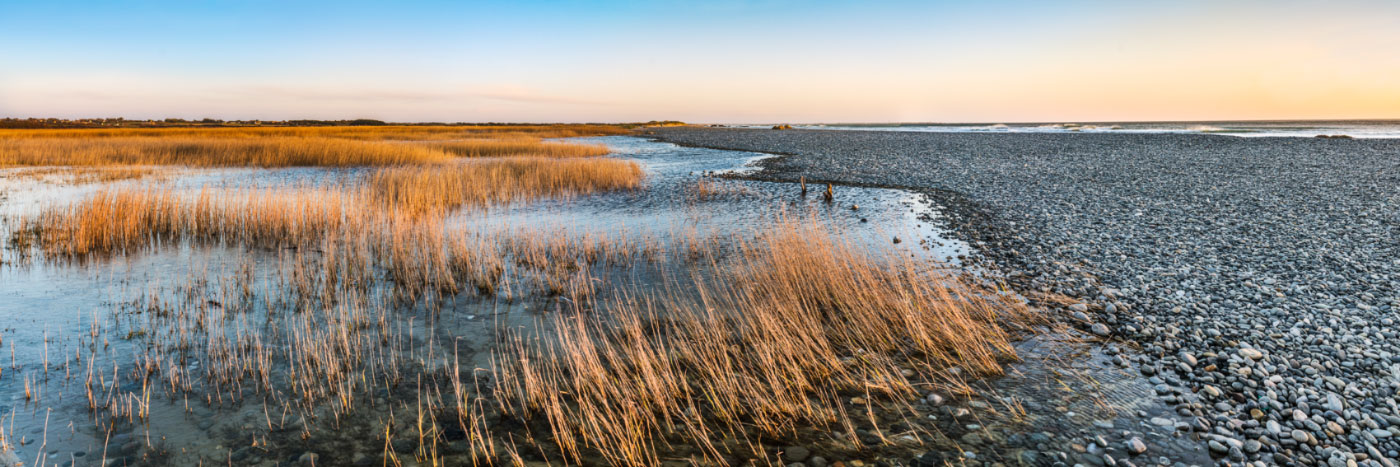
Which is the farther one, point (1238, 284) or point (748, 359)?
point (1238, 284)

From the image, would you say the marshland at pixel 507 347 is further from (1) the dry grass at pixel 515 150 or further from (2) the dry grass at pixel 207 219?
(1) the dry grass at pixel 515 150

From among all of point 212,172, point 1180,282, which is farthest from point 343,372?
point 212,172

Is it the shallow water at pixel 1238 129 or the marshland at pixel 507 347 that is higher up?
the shallow water at pixel 1238 129

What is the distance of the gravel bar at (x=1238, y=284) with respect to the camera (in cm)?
514

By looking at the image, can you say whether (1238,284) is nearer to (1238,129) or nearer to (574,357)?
(574,357)

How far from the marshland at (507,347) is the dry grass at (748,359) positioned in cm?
4

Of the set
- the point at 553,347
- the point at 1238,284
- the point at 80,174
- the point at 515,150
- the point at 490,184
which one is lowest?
the point at 553,347

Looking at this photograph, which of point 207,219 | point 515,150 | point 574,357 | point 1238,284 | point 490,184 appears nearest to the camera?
point 574,357

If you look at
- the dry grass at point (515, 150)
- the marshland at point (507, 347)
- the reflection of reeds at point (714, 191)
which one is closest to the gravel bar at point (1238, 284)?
the marshland at point (507, 347)

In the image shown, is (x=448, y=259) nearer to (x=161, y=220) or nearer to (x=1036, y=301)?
(x=161, y=220)

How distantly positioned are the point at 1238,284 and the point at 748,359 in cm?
772

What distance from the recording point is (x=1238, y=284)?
8844 millimetres

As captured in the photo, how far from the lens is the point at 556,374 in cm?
652

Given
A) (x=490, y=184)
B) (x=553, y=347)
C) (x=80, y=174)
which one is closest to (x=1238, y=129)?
(x=490, y=184)
